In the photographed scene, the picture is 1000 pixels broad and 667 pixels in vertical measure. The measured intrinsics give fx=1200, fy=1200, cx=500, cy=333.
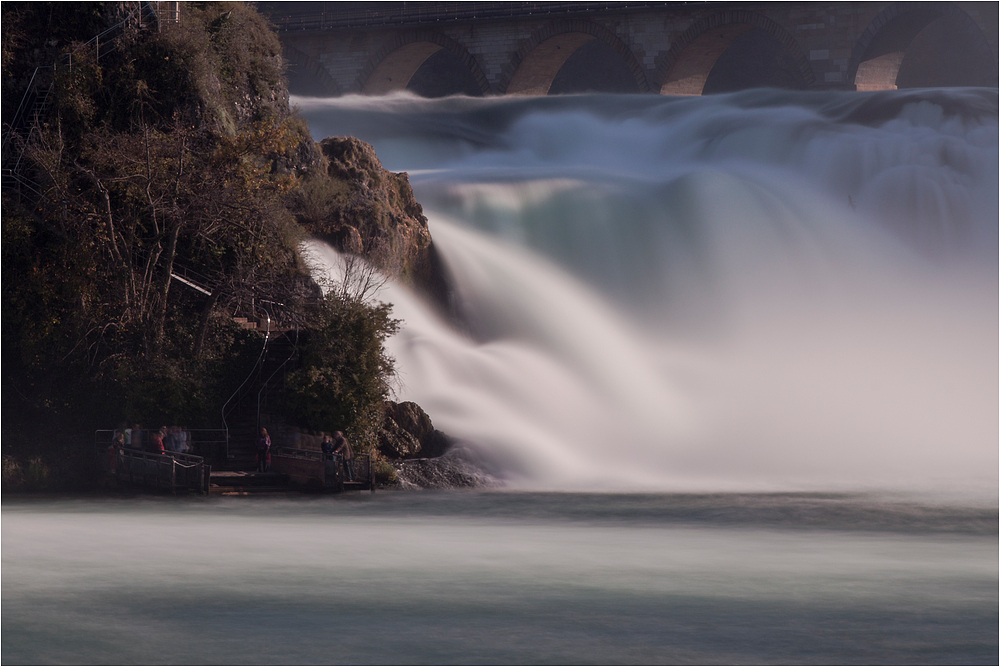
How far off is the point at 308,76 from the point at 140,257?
44.0 meters

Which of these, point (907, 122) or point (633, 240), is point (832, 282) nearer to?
point (633, 240)

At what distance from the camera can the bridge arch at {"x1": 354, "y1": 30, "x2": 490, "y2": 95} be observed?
61.7 metres

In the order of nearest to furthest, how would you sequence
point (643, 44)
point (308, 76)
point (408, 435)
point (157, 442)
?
point (157, 442)
point (408, 435)
point (643, 44)
point (308, 76)

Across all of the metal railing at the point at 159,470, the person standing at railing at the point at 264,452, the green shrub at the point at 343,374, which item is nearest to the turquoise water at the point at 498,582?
the metal railing at the point at 159,470

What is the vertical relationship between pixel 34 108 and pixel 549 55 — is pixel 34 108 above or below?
below

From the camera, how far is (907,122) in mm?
40031

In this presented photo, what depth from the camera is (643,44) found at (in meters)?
58.0

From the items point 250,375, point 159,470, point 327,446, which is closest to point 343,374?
point 327,446

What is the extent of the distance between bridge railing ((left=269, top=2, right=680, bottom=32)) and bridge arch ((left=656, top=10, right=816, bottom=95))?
177 cm

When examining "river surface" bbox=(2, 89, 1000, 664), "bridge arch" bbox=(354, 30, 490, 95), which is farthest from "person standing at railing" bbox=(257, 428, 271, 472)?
"bridge arch" bbox=(354, 30, 490, 95)

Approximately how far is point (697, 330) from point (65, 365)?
16.6 meters

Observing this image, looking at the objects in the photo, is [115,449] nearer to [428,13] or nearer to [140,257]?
[140,257]

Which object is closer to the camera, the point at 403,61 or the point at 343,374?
the point at 343,374

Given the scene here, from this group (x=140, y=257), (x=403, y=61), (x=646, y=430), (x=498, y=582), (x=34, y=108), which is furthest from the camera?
(x=403, y=61)
